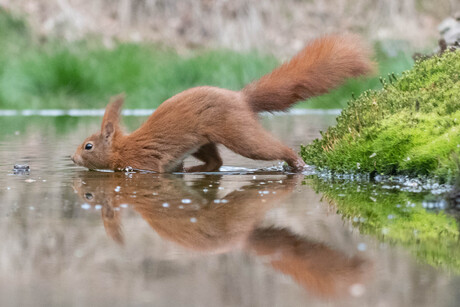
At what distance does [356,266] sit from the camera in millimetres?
2898

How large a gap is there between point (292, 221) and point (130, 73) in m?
12.1

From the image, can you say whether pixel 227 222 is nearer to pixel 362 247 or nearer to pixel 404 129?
pixel 362 247

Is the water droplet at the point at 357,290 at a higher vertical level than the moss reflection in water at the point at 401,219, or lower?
lower

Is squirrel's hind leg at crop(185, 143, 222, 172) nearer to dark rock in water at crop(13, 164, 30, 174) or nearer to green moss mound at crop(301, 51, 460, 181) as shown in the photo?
green moss mound at crop(301, 51, 460, 181)

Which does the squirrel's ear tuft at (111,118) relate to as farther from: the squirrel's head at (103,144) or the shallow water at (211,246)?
the shallow water at (211,246)

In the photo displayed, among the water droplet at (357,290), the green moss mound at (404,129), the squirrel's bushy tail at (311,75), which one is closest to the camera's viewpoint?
the water droplet at (357,290)

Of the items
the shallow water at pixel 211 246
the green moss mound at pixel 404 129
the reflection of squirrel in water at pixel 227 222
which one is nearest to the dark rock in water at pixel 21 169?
the shallow water at pixel 211 246

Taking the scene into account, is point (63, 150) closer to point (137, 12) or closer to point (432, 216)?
point (432, 216)

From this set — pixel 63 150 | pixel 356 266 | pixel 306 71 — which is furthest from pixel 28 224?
pixel 63 150

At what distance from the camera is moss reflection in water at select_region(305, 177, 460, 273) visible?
314cm

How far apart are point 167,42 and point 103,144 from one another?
17532mm

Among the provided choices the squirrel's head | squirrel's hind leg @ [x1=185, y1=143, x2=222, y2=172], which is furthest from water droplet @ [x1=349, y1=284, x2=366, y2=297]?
the squirrel's head

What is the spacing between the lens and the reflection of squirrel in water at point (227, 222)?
2.87m

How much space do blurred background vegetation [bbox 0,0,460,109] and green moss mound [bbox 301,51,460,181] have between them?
731 cm
